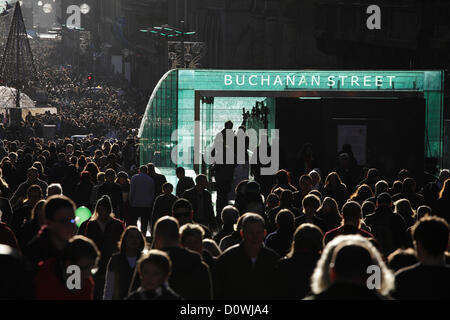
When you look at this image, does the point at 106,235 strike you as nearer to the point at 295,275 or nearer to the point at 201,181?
the point at 295,275

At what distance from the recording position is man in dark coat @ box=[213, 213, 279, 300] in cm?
766

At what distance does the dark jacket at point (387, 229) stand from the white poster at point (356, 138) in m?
9.02

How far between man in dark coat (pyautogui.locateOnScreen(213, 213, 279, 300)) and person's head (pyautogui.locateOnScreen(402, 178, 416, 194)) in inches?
229

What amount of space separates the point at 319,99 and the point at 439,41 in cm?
1103

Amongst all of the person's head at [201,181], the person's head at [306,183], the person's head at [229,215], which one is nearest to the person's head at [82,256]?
the person's head at [229,215]

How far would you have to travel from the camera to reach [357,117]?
20266mm

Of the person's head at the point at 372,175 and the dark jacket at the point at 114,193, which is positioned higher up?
the person's head at the point at 372,175

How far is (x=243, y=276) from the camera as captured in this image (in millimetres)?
7734

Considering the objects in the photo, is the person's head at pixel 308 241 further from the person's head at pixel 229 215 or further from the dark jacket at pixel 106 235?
the dark jacket at pixel 106 235

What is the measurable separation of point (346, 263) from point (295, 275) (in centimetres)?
243

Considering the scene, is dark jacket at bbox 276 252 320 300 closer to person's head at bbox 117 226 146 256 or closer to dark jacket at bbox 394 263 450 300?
person's head at bbox 117 226 146 256

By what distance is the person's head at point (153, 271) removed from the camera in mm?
6164

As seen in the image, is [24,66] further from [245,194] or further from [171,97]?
[245,194]

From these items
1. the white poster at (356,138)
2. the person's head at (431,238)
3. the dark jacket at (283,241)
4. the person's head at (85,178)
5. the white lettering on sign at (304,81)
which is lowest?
the dark jacket at (283,241)
